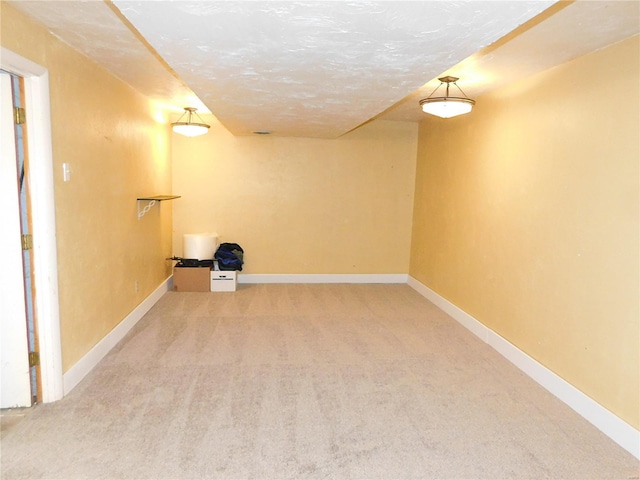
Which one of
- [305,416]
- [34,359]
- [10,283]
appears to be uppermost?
[10,283]

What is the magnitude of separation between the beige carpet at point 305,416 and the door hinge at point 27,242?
0.97m

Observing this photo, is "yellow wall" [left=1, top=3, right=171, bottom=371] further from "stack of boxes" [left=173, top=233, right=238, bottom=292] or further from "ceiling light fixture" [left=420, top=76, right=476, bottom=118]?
"ceiling light fixture" [left=420, top=76, right=476, bottom=118]

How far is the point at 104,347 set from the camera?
10.8 ft

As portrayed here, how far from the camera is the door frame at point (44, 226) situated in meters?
2.37

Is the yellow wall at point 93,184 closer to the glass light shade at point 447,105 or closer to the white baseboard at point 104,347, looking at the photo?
the white baseboard at point 104,347

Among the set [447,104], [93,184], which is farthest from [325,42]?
[93,184]

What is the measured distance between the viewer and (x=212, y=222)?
223 inches

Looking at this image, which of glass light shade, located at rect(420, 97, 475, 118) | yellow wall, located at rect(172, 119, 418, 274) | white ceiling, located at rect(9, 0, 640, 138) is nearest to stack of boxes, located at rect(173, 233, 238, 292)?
yellow wall, located at rect(172, 119, 418, 274)

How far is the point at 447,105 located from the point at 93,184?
8.98 feet

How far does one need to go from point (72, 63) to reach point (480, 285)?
145 inches

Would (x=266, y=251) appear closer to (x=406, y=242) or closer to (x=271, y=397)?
(x=406, y=242)

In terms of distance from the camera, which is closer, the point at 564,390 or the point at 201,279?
the point at 564,390

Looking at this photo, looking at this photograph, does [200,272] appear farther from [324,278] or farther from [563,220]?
[563,220]

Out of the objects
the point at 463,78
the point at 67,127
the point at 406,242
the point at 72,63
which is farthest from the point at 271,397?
the point at 406,242
